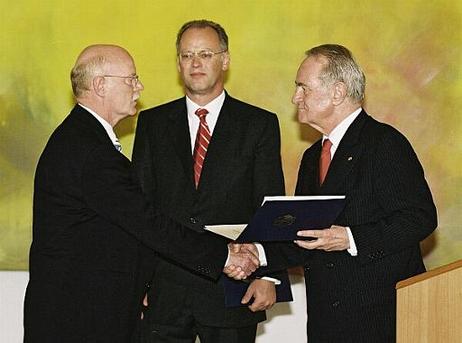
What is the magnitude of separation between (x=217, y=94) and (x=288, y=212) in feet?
3.44

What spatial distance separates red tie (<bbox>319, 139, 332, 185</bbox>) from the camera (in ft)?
12.7

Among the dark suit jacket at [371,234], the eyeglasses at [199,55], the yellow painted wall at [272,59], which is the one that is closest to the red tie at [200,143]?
the eyeglasses at [199,55]

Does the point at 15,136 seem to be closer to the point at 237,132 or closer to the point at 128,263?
the point at 237,132

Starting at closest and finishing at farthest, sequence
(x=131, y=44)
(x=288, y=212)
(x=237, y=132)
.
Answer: (x=288, y=212) < (x=237, y=132) < (x=131, y=44)

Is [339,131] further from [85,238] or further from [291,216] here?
[85,238]

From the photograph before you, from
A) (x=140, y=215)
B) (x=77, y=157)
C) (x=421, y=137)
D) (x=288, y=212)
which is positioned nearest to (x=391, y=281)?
(x=288, y=212)

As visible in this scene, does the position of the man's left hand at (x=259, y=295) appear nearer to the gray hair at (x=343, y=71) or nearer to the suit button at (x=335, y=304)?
the suit button at (x=335, y=304)

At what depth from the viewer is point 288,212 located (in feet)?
11.5

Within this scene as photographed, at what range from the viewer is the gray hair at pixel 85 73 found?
376 cm

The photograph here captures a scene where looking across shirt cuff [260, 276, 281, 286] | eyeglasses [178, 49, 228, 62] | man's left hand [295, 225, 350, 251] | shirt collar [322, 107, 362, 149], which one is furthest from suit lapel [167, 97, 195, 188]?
man's left hand [295, 225, 350, 251]

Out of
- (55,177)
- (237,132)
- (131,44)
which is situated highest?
(131,44)

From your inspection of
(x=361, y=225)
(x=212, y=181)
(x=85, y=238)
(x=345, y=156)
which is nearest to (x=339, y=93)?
(x=345, y=156)

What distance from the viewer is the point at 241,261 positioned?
4.00m

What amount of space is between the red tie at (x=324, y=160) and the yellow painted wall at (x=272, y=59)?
1.45m
